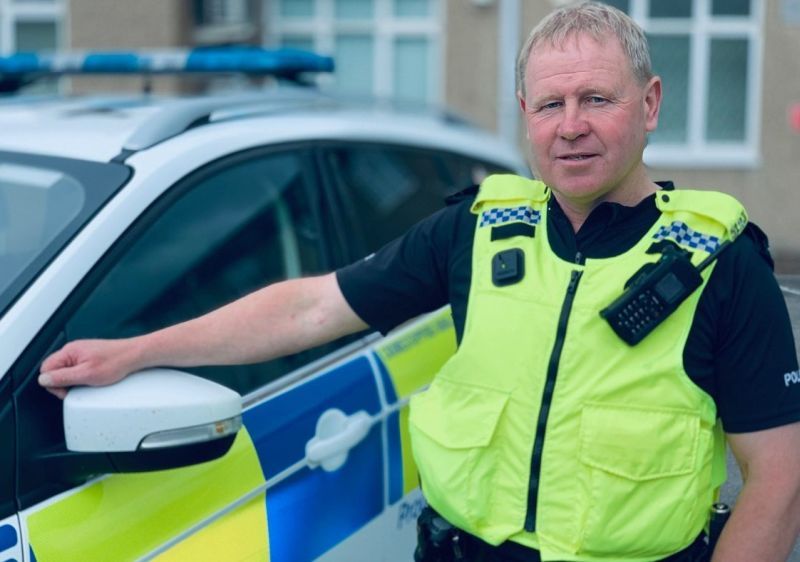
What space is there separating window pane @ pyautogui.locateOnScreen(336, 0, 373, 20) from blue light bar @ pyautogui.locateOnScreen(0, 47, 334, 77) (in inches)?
318

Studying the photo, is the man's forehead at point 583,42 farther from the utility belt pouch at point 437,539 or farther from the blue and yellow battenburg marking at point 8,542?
the blue and yellow battenburg marking at point 8,542

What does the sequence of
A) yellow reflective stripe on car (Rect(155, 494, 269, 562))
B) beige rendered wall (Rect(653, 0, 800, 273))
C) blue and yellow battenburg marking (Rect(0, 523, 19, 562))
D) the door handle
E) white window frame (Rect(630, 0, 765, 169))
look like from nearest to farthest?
1. blue and yellow battenburg marking (Rect(0, 523, 19, 562))
2. yellow reflective stripe on car (Rect(155, 494, 269, 562))
3. the door handle
4. beige rendered wall (Rect(653, 0, 800, 273))
5. white window frame (Rect(630, 0, 765, 169))

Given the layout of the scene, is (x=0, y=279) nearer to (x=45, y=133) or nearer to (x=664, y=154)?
(x=45, y=133)

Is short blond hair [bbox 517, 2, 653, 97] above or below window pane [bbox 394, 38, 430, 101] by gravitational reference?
above

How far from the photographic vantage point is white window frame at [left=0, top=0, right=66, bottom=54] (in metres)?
11.6

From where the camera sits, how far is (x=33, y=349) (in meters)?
1.86

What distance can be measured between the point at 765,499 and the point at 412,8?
1009 centimetres

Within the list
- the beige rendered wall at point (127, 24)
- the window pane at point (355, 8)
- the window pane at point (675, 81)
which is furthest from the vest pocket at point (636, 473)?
the window pane at point (355, 8)

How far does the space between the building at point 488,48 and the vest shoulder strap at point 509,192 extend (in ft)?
26.8

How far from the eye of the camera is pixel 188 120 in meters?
2.41

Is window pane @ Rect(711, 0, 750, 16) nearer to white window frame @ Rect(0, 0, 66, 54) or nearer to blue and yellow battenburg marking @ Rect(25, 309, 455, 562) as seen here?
white window frame @ Rect(0, 0, 66, 54)

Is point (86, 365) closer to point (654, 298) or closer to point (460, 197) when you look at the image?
point (460, 197)

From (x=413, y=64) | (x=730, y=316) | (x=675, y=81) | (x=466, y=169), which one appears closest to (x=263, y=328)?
(x=730, y=316)

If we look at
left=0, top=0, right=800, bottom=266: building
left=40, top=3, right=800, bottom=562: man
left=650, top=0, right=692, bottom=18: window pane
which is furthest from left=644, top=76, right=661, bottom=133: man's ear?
left=650, top=0, right=692, bottom=18: window pane
